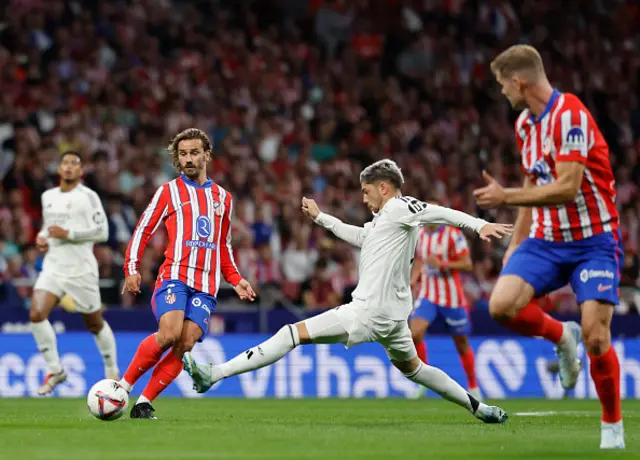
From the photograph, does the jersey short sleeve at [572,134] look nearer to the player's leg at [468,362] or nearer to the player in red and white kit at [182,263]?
the player in red and white kit at [182,263]

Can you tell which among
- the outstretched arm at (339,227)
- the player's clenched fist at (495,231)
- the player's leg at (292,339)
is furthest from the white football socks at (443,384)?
the player's clenched fist at (495,231)

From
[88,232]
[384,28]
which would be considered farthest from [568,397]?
[384,28]

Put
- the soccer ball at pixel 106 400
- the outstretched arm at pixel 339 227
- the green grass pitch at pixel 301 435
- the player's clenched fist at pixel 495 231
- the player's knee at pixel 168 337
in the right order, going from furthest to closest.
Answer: the outstretched arm at pixel 339 227 → the player's knee at pixel 168 337 → the soccer ball at pixel 106 400 → the player's clenched fist at pixel 495 231 → the green grass pitch at pixel 301 435

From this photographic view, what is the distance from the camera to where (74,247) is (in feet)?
45.6

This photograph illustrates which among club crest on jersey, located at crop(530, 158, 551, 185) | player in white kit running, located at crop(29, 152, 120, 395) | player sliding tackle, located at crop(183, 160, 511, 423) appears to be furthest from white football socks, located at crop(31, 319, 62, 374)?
club crest on jersey, located at crop(530, 158, 551, 185)

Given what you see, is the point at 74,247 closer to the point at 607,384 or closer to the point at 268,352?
the point at 268,352

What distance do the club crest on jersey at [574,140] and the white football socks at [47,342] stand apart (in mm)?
7910

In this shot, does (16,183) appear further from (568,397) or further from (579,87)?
(579,87)

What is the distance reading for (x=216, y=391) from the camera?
16.4m

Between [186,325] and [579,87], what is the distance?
16284 millimetres

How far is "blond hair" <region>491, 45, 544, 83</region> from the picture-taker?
304 inches

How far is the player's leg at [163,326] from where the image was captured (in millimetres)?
9320

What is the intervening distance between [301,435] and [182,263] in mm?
2026

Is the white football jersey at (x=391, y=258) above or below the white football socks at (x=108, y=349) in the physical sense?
above
